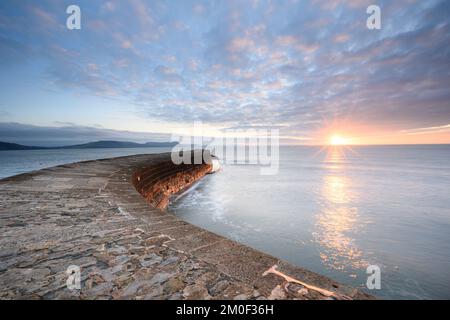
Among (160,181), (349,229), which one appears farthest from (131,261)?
(160,181)

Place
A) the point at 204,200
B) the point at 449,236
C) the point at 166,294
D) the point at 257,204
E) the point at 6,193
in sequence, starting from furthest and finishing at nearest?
the point at 204,200 → the point at 257,204 → the point at 449,236 → the point at 6,193 → the point at 166,294

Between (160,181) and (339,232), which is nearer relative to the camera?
(339,232)

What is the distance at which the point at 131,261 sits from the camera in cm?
225

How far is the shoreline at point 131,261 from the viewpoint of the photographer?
1778 millimetres

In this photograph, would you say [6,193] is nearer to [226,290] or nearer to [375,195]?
[226,290]

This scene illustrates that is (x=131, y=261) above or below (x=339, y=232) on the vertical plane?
above

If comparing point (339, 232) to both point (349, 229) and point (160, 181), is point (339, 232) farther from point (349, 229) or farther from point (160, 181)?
point (160, 181)

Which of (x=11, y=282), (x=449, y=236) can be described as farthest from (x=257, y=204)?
(x=11, y=282)

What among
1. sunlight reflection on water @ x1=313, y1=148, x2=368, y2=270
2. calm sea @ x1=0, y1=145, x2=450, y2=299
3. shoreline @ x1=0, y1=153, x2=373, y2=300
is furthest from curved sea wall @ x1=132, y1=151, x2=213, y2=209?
sunlight reflection on water @ x1=313, y1=148, x2=368, y2=270

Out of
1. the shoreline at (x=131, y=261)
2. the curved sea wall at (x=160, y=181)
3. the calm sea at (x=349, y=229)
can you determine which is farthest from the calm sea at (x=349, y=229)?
the shoreline at (x=131, y=261)

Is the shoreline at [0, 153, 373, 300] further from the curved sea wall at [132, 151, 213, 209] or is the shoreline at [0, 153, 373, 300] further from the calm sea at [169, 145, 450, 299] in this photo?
the curved sea wall at [132, 151, 213, 209]

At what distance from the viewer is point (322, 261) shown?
6891 mm
